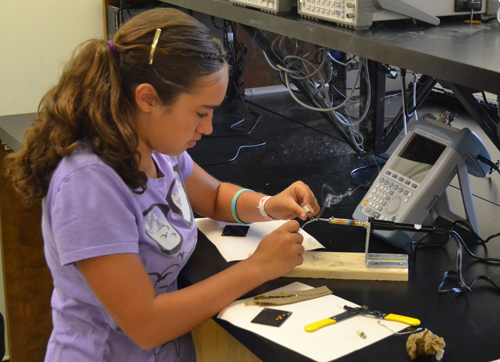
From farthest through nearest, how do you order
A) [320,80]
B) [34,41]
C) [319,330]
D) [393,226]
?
[34,41], [320,80], [393,226], [319,330]

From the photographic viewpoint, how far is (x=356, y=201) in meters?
1.37

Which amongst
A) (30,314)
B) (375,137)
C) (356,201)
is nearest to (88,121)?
(356,201)

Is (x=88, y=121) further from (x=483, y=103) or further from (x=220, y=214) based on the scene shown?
(x=483, y=103)

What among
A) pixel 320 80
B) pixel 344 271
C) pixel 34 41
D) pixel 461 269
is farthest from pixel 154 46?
pixel 34 41

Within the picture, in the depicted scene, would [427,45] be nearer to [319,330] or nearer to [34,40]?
[319,330]

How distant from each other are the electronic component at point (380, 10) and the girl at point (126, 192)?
0.98ft

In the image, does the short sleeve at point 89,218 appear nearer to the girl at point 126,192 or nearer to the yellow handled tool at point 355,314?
the girl at point 126,192

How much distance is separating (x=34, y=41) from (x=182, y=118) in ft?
4.18

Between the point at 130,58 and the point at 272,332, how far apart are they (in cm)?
51

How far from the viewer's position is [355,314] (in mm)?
881

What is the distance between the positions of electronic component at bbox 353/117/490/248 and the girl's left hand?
11cm

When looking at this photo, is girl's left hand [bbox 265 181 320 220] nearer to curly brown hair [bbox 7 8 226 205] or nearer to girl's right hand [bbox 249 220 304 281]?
girl's right hand [bbox 249 220 304 281]

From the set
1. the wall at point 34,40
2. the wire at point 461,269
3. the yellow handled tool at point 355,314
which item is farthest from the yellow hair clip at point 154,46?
the wall at point 34,40

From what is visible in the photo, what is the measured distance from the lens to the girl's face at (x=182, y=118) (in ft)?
3.06
